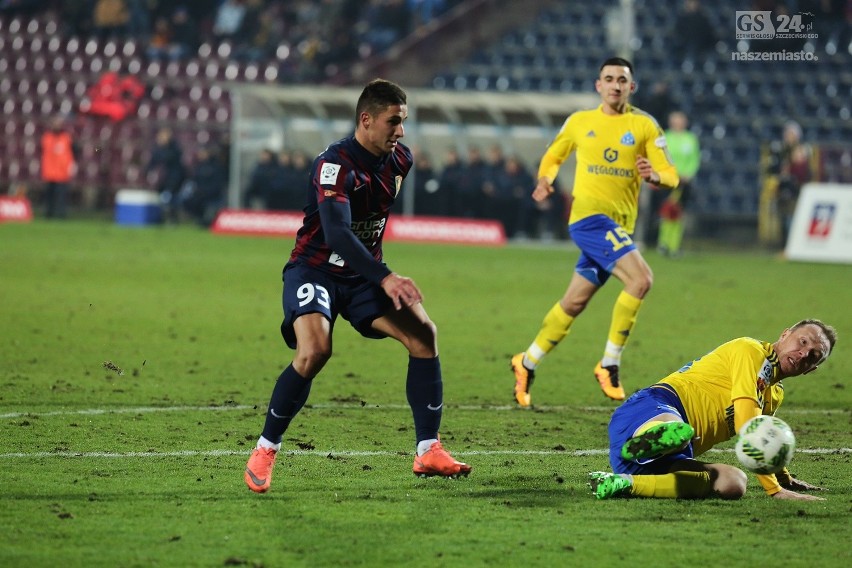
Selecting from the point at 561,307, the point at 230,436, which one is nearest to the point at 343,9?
the point at 561,307

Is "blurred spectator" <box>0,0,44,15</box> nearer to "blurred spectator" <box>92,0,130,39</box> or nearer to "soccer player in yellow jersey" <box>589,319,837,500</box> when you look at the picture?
"blurred spectator" <box>92,0,130,39</box>

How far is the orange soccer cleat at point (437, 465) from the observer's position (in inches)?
249

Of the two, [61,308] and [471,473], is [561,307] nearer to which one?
[471,473]

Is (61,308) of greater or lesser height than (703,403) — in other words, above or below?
below

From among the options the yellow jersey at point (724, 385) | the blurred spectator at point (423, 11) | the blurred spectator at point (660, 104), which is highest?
the blurred spectator at point (423, 11)

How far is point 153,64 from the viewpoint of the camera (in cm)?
3136

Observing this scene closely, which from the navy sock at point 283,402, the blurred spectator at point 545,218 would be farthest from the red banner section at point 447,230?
the navy sock at point 283,402

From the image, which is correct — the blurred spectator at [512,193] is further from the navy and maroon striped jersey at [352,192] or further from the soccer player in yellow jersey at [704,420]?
the soccer player in yellow jersey at [704,420]

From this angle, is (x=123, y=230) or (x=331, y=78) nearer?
(x=123, y=230)

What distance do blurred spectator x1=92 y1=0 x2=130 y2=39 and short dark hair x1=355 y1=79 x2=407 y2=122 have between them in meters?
27.3

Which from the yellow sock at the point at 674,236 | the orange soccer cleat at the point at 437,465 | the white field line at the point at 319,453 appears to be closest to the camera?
the orange soccer cleat at the point at 437,465

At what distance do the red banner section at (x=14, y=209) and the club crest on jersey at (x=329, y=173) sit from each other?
23.5m

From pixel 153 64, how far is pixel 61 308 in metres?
18.5

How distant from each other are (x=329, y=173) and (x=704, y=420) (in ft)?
6.92
